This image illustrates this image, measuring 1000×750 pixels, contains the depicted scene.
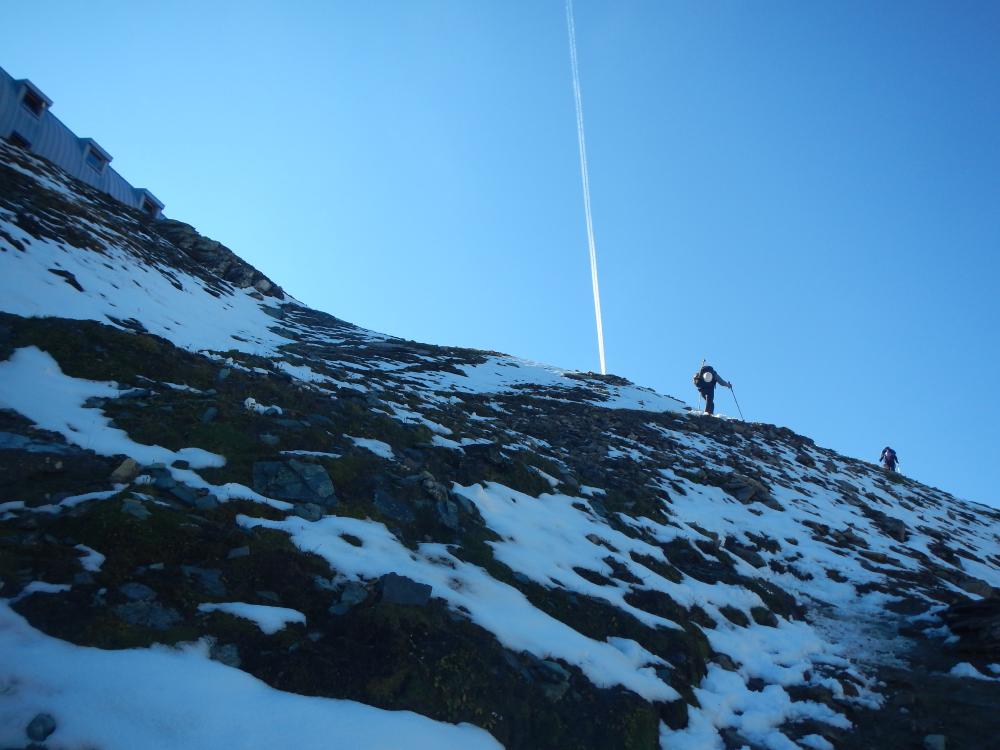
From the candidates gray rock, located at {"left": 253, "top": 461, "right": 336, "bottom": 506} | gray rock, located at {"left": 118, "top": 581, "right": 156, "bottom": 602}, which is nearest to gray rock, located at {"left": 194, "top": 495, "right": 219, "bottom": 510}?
gray rock, located at {"left": 253, "top": 461, "right": 336, "bottom": 506}

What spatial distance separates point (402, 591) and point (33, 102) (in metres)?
45.9

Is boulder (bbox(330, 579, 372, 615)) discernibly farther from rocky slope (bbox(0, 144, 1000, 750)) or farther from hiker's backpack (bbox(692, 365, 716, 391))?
hiker's backpack (bbox(692, 365, 716, 391))

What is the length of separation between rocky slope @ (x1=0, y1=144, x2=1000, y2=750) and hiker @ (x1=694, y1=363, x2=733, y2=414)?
16.8m

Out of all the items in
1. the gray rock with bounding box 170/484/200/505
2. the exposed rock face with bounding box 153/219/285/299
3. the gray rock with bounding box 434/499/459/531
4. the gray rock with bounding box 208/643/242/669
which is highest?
the exposed rock face with bounding box 153/219/285/299

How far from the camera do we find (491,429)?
64.1ft

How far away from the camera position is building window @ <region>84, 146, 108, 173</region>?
42269 millimetres

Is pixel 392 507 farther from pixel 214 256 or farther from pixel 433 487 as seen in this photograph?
pixel 214 256

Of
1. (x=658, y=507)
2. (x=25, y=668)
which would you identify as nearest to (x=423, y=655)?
(x=25, y=668)

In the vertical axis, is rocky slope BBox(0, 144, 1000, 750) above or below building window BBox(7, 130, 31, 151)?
below

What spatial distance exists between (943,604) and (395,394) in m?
16.0

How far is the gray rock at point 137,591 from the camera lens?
20.0ft

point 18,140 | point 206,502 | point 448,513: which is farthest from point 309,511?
point 18,140

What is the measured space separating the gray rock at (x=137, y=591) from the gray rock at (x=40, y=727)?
1.60 m

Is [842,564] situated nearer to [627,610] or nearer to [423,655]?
[627,610]
